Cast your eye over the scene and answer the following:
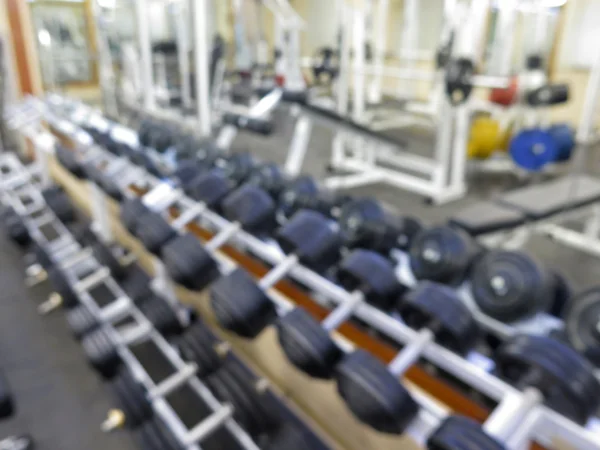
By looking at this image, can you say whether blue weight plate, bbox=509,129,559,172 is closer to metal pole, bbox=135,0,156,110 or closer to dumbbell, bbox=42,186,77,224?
dumbbell, bbox=42,186,77,224

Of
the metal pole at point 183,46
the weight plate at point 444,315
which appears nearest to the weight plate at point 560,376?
the weight plate at point 444,315

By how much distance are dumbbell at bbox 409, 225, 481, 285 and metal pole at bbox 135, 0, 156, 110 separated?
4.13 metres

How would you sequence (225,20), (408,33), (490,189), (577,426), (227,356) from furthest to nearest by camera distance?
1. (225,20)
2. (408,33)
3. (490,189)
4. (227,356)
5. (577,426)

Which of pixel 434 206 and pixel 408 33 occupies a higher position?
pixel 408 33

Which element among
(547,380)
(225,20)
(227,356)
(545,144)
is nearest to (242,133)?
(225,20)

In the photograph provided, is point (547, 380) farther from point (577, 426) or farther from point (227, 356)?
point (227, 356)

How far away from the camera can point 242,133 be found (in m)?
5.49

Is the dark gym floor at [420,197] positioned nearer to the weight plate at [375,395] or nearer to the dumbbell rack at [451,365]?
the dumbbell rack at [451,365]

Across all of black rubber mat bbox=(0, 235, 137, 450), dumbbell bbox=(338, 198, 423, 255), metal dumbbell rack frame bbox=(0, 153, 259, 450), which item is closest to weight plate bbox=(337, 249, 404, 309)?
dumbbell bbox=(338, 198, 423, 255)

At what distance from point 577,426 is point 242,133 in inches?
198

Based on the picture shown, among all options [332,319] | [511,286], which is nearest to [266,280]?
[332,319]

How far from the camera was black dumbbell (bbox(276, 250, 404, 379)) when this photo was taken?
0.97 m

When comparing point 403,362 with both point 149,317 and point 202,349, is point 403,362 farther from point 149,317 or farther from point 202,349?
point 149,317

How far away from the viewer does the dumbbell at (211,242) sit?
1.35m
